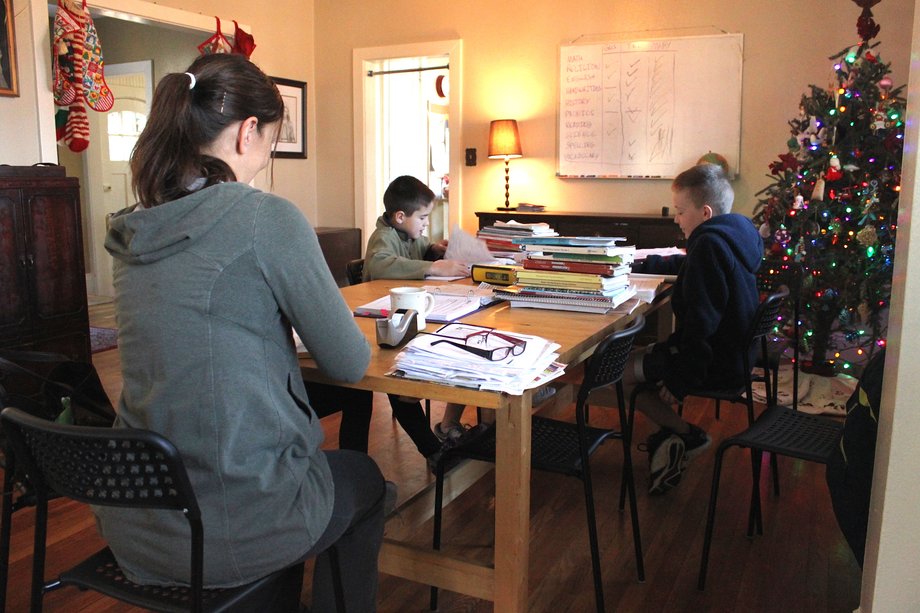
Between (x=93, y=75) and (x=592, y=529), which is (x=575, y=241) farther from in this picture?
(x=93, y=75)

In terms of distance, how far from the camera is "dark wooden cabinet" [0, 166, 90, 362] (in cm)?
371

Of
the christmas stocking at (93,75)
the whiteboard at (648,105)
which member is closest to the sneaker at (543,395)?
the whiteboard at (648,105)

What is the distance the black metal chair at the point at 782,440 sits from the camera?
1.89 metres

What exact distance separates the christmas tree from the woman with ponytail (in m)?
3.06

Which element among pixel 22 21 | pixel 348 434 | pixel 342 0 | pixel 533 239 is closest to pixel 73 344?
pixel 22 21

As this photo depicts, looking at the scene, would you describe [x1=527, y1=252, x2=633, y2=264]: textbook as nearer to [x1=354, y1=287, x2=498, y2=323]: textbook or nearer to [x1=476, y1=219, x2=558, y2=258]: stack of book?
[x1=354, y1=287, x2=498, y2=323]: textbook

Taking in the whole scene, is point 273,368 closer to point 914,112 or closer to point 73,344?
point 914,112

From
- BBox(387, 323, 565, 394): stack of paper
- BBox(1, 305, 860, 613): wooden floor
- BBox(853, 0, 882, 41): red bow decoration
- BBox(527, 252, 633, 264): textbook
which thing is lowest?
BBox(1, 305, 860, 613): wooden floor

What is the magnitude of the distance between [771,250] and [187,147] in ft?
11.5

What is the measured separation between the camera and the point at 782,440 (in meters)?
1.96

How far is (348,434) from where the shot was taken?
218cm

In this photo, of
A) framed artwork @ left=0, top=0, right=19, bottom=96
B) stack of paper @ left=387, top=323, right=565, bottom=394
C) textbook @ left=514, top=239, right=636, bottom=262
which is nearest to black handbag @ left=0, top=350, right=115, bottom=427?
stack of paper @ left=387, top=323, right=565, bottom=394

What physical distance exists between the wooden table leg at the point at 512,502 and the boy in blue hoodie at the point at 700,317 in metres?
1.11

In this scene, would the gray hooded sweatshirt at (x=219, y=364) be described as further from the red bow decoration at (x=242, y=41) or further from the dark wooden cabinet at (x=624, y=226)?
the red bow decoration at (x=242, y=41)
